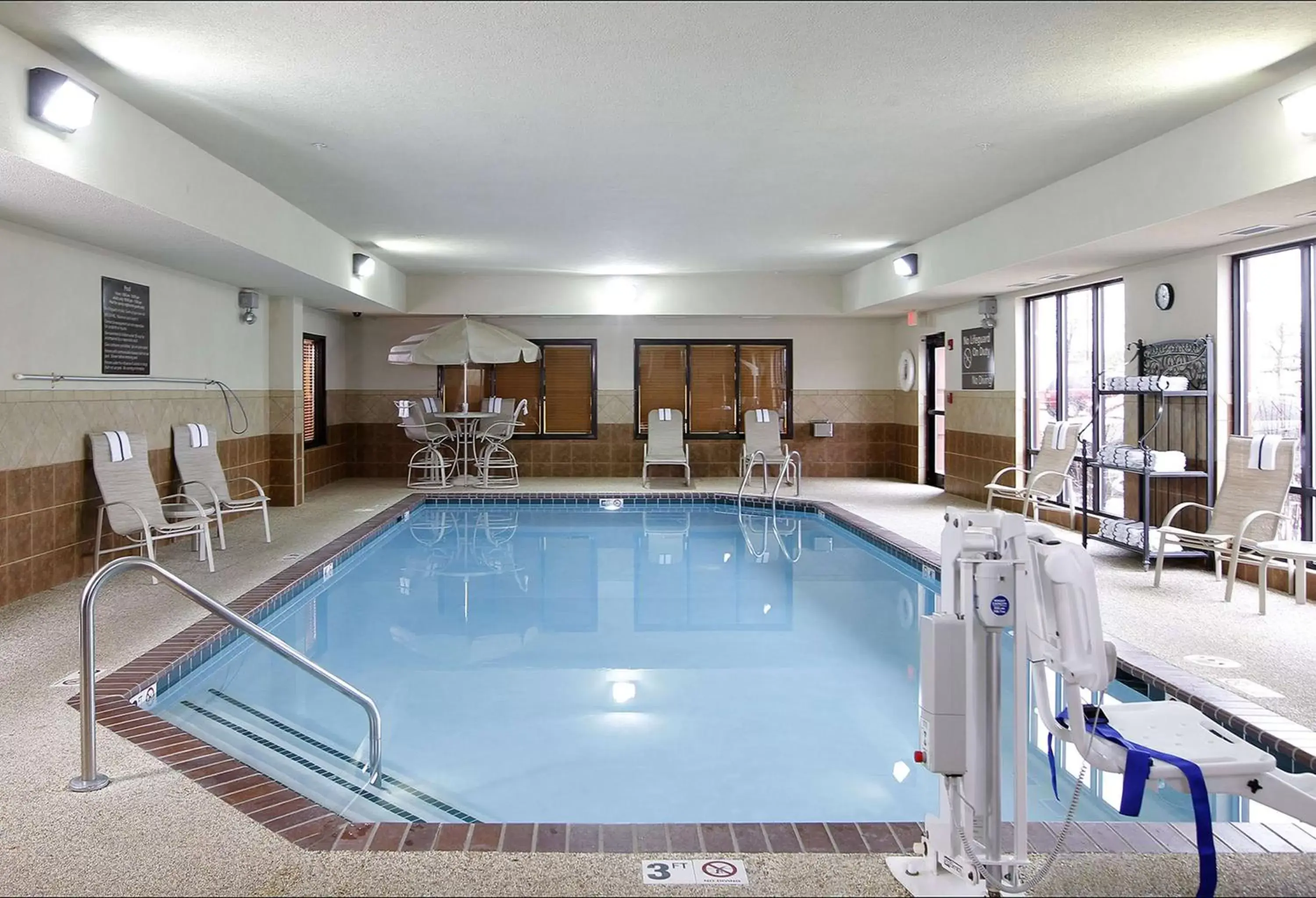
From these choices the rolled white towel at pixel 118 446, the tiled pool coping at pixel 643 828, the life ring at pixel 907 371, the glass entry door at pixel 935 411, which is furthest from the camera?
the life ring at pixel 907 371

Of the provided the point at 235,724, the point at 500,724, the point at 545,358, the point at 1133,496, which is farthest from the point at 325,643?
the point at 545,358

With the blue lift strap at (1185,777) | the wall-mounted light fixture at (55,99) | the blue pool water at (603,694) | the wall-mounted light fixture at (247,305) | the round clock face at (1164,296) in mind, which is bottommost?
the blue pool water at (603,694)

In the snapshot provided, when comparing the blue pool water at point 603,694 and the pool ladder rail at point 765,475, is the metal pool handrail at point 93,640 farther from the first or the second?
the pool ladder rail at point 765,475

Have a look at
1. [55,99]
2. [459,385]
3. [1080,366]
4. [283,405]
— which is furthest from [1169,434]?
[459,385]

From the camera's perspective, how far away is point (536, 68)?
4395 mm

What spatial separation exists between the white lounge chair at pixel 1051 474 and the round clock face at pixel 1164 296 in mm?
1236

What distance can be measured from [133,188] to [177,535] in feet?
7.86

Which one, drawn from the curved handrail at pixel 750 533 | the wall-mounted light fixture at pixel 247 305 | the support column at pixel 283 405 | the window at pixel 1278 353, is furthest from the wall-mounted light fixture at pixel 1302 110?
the support column at pixel 283 405

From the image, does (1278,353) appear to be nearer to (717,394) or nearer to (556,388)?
(717,394)

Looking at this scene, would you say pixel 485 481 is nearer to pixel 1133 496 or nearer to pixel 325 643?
pixel 325 643

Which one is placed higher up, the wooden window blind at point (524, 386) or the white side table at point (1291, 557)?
the wooden window blind at point (524, 386)

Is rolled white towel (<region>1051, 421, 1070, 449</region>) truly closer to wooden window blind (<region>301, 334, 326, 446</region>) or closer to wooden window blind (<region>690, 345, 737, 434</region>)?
wooden window blind (<region>690, 345, 737, 434</region>)

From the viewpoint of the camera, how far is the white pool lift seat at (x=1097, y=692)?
2182 millimetres

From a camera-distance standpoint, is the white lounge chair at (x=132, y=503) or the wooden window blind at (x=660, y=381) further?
the wooden window blind at (x=660, y=381)
